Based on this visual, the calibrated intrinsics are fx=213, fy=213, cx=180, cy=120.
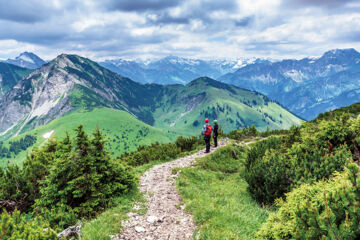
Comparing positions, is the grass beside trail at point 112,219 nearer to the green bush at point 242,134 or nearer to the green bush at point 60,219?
the green bush at point 60,219

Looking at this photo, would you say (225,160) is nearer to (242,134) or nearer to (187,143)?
(187,143)

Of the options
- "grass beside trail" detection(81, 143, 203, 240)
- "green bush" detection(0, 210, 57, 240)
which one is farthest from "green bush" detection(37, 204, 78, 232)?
"green bush" detection(0, 210, 57, 240)

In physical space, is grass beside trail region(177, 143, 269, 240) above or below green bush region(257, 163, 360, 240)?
below

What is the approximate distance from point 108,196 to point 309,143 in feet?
36.6

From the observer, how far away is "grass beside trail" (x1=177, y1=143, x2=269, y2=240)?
8125 millimetres

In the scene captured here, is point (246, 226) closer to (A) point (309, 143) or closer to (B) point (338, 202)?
(B) point (338, 202)

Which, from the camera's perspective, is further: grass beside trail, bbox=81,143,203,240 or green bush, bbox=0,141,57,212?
green bush, bbox=0,141,57,212

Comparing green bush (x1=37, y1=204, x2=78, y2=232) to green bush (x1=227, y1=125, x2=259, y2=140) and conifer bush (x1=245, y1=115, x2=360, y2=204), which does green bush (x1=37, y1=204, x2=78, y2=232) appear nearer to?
conifer bush (x1=245, y1=115, x2=360, y2=204)

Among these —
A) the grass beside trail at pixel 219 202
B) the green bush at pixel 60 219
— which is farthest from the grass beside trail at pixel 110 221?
the grass beside trail at pixel 219 202

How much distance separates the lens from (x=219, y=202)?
1087 centimetres

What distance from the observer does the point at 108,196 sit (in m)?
11.5

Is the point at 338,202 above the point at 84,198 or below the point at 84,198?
above

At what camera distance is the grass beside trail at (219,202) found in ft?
26.7

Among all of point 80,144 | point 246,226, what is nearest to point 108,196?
point 80,144
